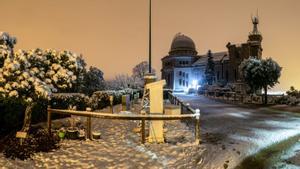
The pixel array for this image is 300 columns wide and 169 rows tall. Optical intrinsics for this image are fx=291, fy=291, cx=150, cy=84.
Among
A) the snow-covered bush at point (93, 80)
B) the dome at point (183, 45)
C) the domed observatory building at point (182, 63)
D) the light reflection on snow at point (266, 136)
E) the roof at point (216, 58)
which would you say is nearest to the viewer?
the light reflection on snow at point (266, 136)

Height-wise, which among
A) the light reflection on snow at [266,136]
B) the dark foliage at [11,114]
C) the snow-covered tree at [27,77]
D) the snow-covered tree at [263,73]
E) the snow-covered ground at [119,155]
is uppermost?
the snow-covered tree at [263,73]

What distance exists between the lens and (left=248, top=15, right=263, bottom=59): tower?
186 ft

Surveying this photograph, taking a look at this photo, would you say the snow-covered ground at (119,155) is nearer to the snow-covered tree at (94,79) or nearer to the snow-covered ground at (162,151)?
the snow-covered ground at (162,151)

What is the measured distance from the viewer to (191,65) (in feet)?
255

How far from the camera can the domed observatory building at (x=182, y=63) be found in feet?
258

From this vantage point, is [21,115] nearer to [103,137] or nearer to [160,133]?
[103,137]

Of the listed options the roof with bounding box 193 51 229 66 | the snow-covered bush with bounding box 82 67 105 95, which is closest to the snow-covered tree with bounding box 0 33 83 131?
the snow-covered bush with bounding box 82 67 105 95

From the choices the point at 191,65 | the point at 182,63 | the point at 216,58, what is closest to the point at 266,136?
the point at 216,58

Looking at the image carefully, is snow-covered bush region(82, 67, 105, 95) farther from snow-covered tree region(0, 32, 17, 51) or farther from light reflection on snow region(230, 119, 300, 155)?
light reflection on snow region(230, 119, 300, 155)

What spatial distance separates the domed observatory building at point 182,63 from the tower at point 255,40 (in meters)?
20.5

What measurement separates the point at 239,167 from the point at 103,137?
19.5 feet

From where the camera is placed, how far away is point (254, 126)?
15.8 meters

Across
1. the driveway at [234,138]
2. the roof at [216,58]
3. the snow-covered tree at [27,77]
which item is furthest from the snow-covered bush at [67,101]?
the roof at [216,58]

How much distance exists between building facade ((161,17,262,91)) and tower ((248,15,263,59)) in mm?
3896
